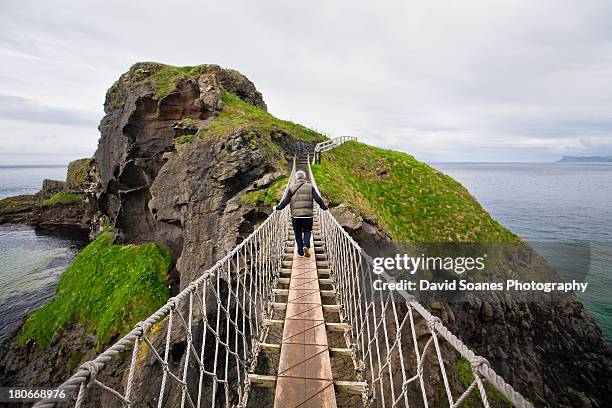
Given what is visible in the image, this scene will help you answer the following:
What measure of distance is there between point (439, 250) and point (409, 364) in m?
7.49

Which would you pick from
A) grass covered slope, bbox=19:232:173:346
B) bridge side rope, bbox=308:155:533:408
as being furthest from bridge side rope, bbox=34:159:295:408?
grass covered slope, bbox=19:232:173:346

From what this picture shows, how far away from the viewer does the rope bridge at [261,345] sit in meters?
1.77

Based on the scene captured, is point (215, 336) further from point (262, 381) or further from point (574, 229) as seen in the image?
point (574, 229)

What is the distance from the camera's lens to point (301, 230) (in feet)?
20.1

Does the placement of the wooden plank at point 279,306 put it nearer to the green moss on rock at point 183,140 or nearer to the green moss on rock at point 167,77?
the green moss on rock at point 183,140

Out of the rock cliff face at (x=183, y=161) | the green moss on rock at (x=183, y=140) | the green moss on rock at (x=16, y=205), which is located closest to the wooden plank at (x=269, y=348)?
the rock cliff face at (x=183, y=161)

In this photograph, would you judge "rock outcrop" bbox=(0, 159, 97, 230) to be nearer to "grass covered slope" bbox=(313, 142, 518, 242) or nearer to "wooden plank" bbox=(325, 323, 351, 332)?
"grass covered slope" bbox=(313, 142, 518, 242)

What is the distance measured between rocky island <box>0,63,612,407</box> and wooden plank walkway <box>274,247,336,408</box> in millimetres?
5456

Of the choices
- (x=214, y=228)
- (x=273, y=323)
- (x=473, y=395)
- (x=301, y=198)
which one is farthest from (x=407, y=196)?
(x=273, y=323)

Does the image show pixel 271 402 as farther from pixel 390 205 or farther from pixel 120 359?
pixel 390 205

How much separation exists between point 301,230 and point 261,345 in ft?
9.43

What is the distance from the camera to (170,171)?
13.1 metres

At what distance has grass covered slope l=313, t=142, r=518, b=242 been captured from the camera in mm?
14875

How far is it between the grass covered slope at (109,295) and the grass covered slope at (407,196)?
30.9 feet
